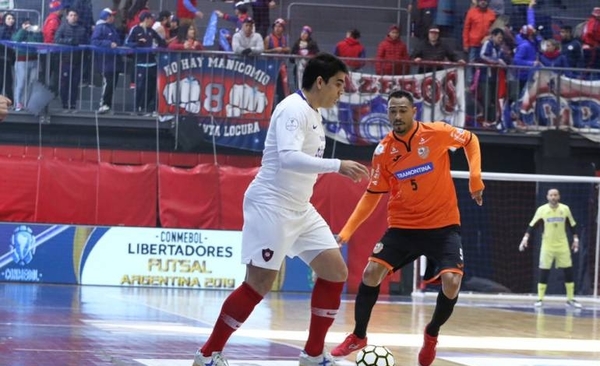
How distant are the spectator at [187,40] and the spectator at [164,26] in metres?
0.16

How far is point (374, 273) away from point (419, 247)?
0.44 m

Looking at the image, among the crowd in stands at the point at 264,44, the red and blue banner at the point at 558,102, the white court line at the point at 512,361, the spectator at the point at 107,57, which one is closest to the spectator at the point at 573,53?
the crowd in stands at the point at 264,44

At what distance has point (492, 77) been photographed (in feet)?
80.9

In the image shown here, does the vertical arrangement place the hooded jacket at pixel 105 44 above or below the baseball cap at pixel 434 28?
below

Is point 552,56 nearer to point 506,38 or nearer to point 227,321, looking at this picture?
point 506,38

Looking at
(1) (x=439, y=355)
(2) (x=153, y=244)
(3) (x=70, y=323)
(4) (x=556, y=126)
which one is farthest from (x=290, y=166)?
(4) (x=556, y=126)

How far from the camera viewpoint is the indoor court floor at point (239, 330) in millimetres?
9992

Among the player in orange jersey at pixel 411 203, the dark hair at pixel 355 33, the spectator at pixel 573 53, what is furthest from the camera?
the spectator at pixel 573 53

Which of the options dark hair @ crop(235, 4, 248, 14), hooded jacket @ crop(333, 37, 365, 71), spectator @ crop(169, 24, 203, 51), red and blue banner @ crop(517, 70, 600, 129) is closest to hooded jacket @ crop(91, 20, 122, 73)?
spectator @ crop(169, 24, 203, 51)

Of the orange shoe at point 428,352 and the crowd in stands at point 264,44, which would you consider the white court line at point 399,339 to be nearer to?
the orange shoe at point 428,352

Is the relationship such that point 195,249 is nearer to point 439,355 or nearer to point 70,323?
point 70,323

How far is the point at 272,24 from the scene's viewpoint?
25672 mm

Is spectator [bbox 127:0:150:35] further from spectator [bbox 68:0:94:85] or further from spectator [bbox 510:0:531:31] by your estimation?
A: spectator [bbox 510:0:531:31]

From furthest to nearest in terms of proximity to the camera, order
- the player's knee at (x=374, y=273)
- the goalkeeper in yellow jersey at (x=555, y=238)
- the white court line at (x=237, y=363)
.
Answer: the goalkeeper in yellow jersey at (x=555, y=238)
the player's knee at (x=374, y=273)
the white court line at (x=237, y=363)
